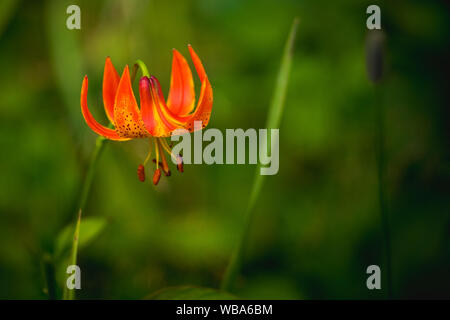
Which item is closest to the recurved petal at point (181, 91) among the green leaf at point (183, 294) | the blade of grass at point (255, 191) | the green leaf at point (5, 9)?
the blade of grass at point (255, 191)

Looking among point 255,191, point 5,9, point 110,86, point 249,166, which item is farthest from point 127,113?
point 249,166

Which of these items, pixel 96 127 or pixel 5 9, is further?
pixel 5 9

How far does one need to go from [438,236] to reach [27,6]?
1.36 metres

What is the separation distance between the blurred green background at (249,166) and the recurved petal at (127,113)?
510mm

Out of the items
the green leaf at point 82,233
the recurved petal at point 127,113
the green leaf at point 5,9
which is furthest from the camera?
the green leaf at point 5,9

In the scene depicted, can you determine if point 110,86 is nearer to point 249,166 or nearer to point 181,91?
point 181,91

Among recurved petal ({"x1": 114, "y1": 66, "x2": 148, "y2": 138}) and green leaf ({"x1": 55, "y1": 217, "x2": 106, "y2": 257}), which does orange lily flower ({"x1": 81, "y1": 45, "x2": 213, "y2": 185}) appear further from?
green leaf ({"x1": 55, "y1": 217, "x2": 106, "y2": 257})

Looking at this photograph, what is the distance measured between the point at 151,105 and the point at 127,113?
5 centimetres

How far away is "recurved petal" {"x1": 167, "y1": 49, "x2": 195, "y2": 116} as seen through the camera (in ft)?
2.42

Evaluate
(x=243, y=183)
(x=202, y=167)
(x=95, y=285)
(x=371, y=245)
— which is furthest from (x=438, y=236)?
(x=95, y=285)

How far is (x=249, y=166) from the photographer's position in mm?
1532

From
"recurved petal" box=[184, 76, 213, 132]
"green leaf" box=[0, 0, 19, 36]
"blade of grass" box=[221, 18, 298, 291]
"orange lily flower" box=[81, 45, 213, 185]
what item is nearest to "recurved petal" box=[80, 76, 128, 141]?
"orange lily flower" box=[81, 45, 213, 185]

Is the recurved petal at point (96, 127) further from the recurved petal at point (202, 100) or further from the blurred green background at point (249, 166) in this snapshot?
the blurred green background at point (249, 166)

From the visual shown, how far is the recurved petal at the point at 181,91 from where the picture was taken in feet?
2.42
